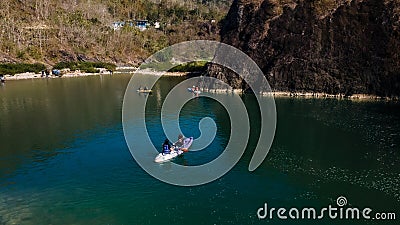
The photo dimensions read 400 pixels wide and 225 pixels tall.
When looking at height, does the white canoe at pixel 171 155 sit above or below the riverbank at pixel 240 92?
below

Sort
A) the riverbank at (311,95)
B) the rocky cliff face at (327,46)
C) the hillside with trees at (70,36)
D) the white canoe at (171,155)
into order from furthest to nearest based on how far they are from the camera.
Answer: the hillside with trees at (70,36), the rocky cliff face at (327,46), the riverbank at (311,95), the white canoe at (171,155)

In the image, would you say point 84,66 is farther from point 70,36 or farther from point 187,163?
point 187,163

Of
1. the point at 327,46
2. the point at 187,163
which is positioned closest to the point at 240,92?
the point at 327,46

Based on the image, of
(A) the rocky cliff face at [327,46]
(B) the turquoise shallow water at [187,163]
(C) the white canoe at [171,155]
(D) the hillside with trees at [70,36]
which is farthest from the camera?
(D) the hillside with trees at [70,36]

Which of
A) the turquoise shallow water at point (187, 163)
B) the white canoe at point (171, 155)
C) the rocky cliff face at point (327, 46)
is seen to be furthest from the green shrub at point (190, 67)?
the white canoe at point (171, 155)

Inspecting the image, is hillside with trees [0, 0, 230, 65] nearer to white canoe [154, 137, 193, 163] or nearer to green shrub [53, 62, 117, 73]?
green shrub [53, 62, 117, 73]

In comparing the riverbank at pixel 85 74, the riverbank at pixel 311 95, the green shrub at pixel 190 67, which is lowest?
the riverbank at pixel 311 95

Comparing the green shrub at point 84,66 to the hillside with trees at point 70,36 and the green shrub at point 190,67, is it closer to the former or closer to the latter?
the hillside with trees at point 70,36
